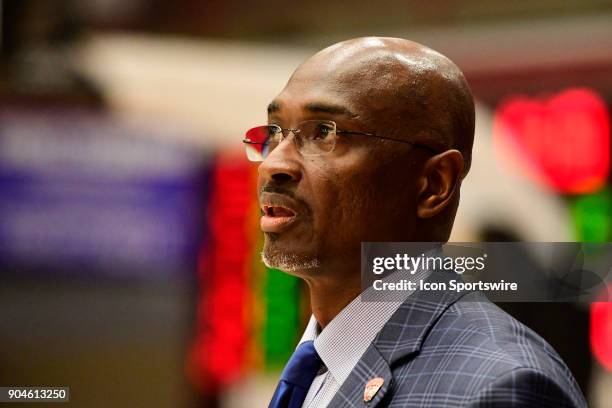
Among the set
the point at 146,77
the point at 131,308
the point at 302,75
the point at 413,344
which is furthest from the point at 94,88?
the point at 413,344

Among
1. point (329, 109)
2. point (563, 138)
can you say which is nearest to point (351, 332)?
point (329, 109)

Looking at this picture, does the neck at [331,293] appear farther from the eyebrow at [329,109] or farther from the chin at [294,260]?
the eyebrow at [329,109]

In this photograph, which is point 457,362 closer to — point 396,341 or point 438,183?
point 396,341

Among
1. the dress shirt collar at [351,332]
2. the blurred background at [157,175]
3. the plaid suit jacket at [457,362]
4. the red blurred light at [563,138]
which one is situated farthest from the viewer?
the blurred background at [157,175]

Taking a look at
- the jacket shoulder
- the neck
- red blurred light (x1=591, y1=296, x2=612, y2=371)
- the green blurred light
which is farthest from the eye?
the green blurred light

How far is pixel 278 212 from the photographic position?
1.50 meters

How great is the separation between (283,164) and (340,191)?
10cm

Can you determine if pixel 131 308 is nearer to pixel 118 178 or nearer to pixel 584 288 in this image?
pixel 118 178

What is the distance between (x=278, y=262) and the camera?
1.48 meters

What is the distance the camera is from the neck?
1498 mm

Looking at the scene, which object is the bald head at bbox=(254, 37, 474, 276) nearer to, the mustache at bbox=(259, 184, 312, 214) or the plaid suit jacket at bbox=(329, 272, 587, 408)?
the mustache at bbox=(259, 184, 312, 214)

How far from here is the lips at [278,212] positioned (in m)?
1.48

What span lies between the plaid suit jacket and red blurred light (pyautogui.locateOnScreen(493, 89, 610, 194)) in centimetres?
206

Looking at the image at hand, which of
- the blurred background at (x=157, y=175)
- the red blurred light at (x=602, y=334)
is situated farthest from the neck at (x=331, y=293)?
the blurred background at (x=157, y=175)
